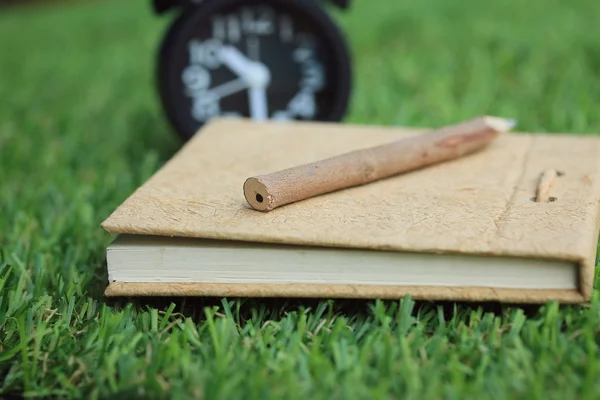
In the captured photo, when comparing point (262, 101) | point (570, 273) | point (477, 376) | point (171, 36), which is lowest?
point (477, 376)

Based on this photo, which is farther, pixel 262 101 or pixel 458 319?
pixel 262 101

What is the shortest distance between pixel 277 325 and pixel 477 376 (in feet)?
1.14

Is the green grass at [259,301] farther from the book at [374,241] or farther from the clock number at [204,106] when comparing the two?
the clock number at [204,106]

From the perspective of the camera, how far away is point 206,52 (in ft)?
8.06

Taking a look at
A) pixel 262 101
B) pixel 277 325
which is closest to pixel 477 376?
pixel 277 325

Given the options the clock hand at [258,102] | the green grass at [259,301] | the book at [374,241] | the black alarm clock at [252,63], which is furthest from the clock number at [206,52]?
the book at [374,241]

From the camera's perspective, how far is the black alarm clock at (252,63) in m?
2.42

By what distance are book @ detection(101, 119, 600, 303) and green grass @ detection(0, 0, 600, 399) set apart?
0.17 feet

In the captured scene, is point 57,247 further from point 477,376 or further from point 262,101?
point 477,376

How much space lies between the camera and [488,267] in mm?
1404

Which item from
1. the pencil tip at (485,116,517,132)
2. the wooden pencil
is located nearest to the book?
the wooden pencil

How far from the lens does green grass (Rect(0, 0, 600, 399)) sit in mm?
1292

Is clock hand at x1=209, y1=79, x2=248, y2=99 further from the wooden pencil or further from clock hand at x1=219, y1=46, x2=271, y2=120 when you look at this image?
the wooden pencil

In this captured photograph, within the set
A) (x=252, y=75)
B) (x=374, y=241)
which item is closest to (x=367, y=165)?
→ (x=374, y=241)
